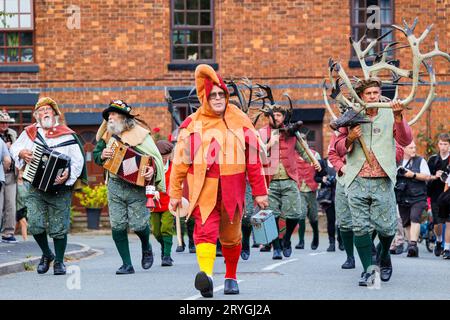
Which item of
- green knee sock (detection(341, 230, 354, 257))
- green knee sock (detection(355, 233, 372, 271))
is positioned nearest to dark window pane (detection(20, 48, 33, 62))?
green knee sock (detection(341, 230, 354, 257))

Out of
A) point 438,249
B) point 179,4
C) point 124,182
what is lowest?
point 438,249

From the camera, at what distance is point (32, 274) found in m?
14.2

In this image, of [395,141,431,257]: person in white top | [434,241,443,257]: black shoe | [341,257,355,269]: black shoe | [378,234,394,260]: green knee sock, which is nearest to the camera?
[378,234,394,260]: green knee sock

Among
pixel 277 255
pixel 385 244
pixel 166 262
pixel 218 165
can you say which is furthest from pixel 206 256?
pixel 277 255

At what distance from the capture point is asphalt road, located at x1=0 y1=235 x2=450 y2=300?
11.0 metres

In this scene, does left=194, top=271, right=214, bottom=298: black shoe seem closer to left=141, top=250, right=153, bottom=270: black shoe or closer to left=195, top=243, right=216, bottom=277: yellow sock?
left=195, top=243, right=216, bottom=277: yellow sock

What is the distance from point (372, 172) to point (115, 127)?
11.2ft

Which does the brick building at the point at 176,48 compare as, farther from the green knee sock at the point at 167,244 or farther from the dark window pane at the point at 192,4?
the green knee sock at the point at 167,244

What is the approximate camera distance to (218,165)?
10.9 metres

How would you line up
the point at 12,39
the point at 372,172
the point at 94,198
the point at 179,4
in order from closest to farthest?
the point at 372,172
the point at 94,198
the point at 179,4
the point at 12,39

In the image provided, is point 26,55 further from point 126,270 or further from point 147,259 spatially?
point 126,270

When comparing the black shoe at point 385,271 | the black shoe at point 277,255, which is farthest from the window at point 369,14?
the black shoe at point 385,271

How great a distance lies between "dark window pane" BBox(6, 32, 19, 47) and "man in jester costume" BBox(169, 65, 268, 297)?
17.8 m

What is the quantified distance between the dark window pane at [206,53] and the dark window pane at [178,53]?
42 cm
